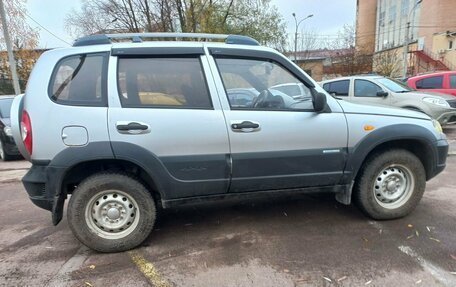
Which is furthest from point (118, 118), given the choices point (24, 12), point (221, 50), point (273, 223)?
point (24, 12)

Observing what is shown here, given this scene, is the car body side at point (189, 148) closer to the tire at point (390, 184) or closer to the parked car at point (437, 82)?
the tire at point (390, 184)

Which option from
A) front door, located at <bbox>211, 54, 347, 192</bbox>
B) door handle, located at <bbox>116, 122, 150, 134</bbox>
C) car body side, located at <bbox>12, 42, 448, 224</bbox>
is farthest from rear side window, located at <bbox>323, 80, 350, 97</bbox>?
door handle, located at <bbox>116, 122, 150, 134</bbox>

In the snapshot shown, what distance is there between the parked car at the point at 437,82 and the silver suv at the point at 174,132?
809 cm

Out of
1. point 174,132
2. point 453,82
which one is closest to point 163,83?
point 174,132

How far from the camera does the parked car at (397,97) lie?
844 cm

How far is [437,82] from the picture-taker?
10.5 m

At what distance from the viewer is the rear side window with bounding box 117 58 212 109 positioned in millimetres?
3119

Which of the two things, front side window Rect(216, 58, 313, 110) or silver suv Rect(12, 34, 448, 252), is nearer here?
silver suv Rect(12, 34, 448, 252)

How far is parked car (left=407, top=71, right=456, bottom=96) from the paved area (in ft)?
23.9

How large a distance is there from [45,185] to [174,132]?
1.27 m

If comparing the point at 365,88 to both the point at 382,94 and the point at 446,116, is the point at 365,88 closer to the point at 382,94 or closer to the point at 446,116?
the point at 382,94

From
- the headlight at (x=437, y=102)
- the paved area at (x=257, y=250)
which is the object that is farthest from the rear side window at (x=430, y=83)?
the paved area at (x=257, y=250)

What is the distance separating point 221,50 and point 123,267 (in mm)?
2223

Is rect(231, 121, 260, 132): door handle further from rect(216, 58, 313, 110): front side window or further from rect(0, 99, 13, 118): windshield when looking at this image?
rect(0, 99, 13, 118): windshield
